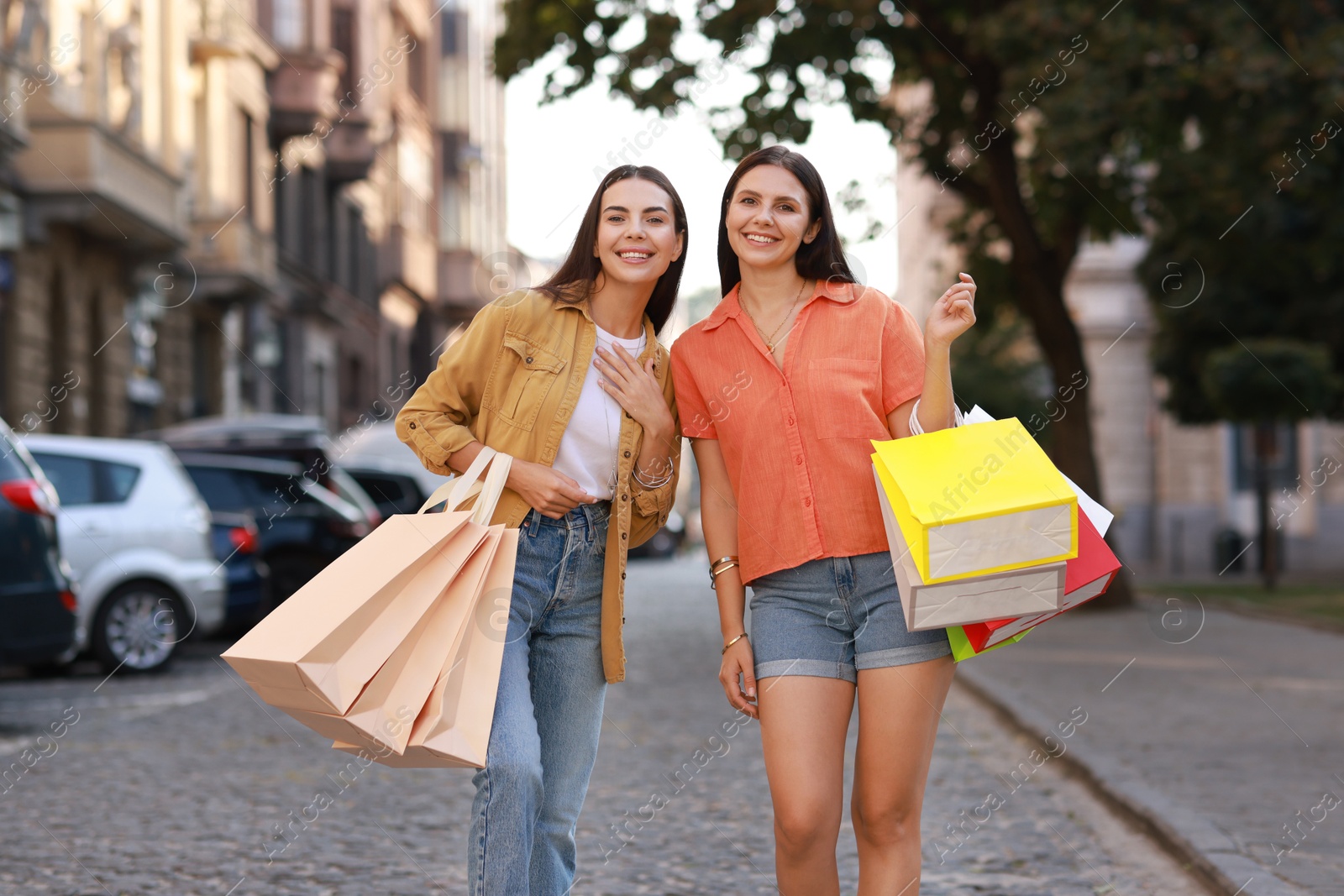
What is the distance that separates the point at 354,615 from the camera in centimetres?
319

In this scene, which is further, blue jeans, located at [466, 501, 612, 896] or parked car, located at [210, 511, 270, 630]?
parked car, located at [210, 511, 270, 630]

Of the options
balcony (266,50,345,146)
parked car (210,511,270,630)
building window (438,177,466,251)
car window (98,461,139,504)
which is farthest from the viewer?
building window (438,177,466,251)

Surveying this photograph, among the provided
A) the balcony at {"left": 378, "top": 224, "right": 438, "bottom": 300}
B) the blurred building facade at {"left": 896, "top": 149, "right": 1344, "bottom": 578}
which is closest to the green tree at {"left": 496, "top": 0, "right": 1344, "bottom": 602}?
the blurred building facade at {"left": 896, "top": 149, "right": 1344, "bottom": 578}

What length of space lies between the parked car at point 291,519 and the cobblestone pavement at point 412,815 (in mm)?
4010

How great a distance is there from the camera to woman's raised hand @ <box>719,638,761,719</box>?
360 cm

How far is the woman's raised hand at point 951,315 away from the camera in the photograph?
11.3 ft

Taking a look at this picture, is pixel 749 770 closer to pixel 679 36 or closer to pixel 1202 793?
pixel 1202 793

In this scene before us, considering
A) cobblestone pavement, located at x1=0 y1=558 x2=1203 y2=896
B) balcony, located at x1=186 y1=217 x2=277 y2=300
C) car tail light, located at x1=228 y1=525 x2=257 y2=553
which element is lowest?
cobblestone pavement, located at x1=0 y1=558 x2=1203 y2=896

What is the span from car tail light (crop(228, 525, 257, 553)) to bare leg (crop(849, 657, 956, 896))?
1051 centimetres

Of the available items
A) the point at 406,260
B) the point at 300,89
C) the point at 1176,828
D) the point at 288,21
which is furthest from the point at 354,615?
the point at 406,260

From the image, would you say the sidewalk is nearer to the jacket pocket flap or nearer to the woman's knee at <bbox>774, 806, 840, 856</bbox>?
the woman's knee at <bbox>774, 806, 840, 856</bbox>

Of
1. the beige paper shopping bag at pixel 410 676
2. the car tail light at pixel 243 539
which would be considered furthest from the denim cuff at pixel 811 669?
the car tail light at pixel 243 539

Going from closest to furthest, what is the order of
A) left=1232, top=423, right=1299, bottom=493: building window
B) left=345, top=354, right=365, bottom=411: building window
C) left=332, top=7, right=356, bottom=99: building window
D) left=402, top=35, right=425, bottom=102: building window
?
left=1232, top=423, right=1299, bottom=493: building window, left=332, top=7, right=356, bottom=99: building window, left=345, top=354, right=365, bottom=411: building window, left=402, top=35, right=425, bottom=102: building window

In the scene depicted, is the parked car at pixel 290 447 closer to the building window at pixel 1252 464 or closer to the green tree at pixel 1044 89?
the green tree at pixel 1044 89
